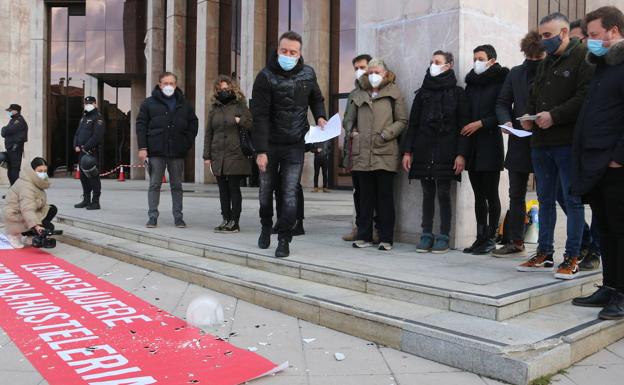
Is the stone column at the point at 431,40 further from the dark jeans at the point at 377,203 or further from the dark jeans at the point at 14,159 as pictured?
the dark jeans at the point at 14,159

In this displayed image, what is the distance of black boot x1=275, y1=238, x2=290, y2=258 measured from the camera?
4.88m

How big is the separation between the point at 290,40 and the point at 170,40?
17.5m

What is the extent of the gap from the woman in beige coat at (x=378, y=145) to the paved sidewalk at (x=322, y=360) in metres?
1.80

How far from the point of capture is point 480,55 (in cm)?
500

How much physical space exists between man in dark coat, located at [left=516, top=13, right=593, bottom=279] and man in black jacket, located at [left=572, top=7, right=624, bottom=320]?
17.4 inches

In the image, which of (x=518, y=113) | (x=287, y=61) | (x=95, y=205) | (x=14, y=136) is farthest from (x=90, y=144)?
(x=518, y=113)

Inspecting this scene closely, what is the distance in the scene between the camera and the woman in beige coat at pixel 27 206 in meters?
6.30

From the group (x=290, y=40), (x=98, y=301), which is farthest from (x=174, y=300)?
(x=290, y=40)

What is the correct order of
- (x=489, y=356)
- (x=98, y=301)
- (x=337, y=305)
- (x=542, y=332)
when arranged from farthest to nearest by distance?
(x=98, y=301) → (x=337, y=305) → (x=542, y=332) → (x=489, y=356)

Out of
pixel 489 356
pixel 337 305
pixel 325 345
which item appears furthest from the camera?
pixel 337 305

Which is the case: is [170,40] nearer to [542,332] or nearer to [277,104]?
[277,104]

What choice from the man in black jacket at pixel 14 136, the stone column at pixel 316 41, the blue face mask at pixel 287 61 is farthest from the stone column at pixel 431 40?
the stone column at pixel 316 41

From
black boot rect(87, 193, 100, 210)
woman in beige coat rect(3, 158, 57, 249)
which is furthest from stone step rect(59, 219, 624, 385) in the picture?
black boot rect(87, 193, 100, 210)

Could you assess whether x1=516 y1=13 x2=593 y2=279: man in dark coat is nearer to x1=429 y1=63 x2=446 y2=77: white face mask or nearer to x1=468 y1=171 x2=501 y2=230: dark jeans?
x1=468 y1=171 x2=501 y2=230: dark jeans
